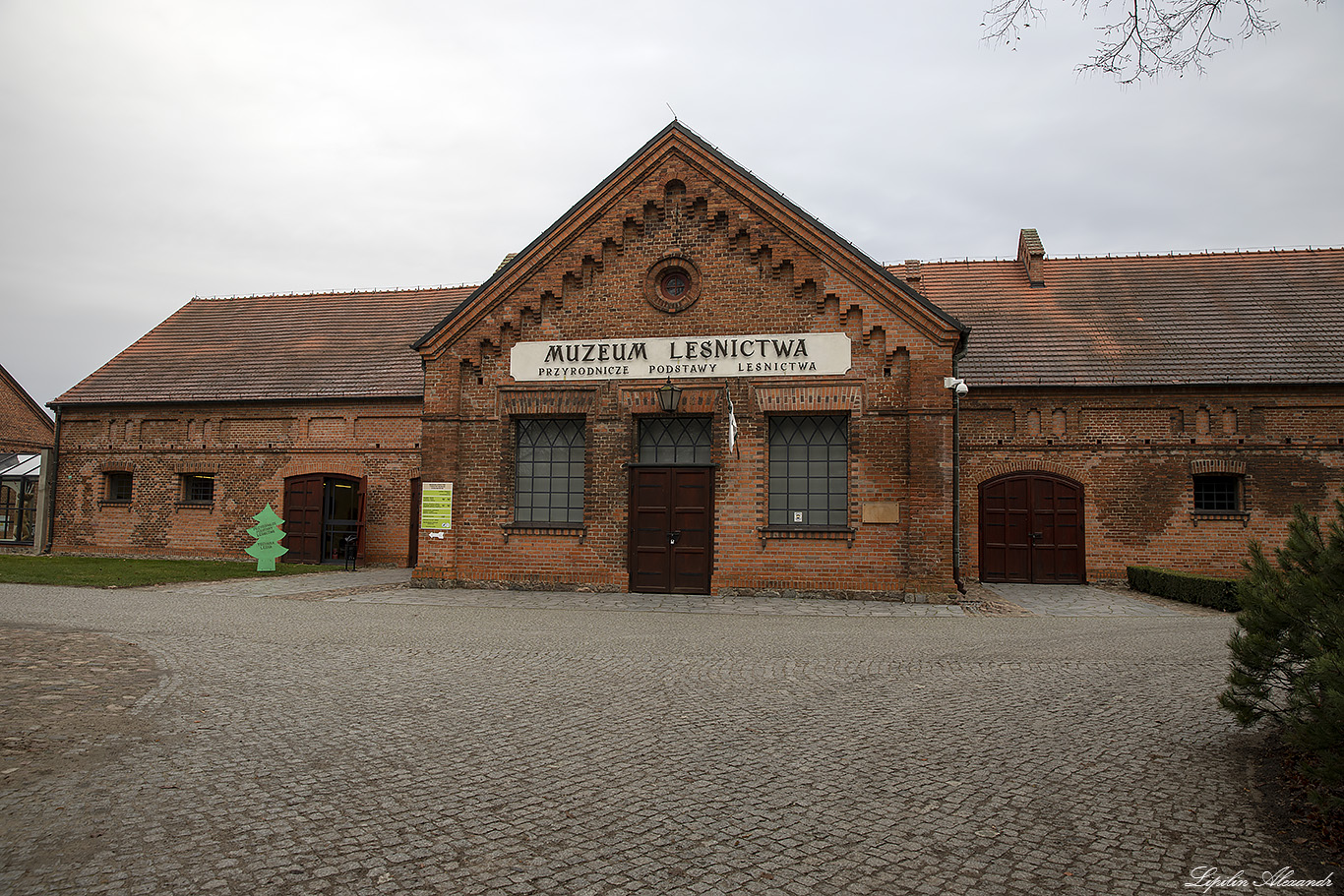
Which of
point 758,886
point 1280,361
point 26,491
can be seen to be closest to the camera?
point 758,886

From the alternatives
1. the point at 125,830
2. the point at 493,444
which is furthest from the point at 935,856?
the point at 493,444

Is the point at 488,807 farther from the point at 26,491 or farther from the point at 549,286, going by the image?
the point at 26,491

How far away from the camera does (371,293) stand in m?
26.2

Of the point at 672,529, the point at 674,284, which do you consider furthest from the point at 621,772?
the point at 674,284

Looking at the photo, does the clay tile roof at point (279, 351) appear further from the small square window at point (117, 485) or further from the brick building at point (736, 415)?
the small square window at point (117, 485)

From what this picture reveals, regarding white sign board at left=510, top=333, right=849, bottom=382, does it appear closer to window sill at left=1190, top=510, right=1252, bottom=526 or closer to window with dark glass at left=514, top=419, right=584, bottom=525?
window with dark glass at left=514, top=419, right=584, bottom=525

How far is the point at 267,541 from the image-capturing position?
18.6 metres

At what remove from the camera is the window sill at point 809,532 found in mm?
14266

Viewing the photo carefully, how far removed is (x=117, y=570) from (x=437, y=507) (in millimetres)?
7548

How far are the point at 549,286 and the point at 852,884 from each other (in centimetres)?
1361

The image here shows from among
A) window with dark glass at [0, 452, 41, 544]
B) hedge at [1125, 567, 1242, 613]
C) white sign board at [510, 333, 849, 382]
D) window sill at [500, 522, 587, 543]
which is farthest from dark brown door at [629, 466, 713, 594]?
window with dark glass at [0, 452, 41, 544]

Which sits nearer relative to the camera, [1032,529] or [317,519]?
[1032,529]

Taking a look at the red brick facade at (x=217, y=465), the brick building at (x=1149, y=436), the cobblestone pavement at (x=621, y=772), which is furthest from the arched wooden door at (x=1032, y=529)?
the red brick facade at (x=217, y=465)

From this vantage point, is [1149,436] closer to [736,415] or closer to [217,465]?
[736,415]
